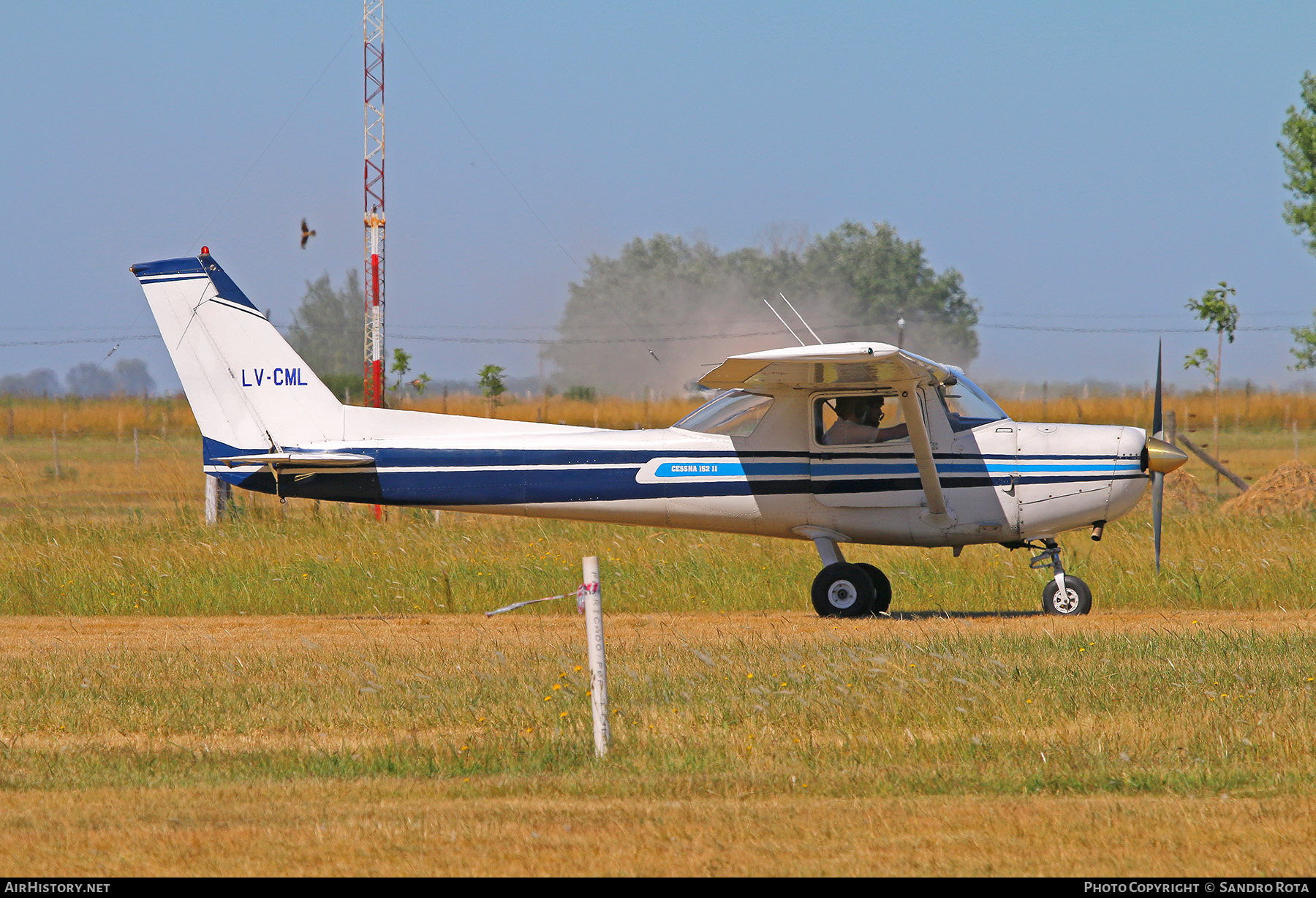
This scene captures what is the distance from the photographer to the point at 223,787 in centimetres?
552

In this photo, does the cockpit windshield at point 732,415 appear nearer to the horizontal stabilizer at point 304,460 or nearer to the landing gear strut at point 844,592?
the landing gear strut at point 844,592

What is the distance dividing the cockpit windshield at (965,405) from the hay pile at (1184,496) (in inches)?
358

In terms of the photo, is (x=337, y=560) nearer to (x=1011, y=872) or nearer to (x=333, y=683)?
(x=333, y=683)

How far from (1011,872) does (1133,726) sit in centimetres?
231

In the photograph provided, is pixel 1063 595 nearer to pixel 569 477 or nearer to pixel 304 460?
pixel 569 477

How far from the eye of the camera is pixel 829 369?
10820mm

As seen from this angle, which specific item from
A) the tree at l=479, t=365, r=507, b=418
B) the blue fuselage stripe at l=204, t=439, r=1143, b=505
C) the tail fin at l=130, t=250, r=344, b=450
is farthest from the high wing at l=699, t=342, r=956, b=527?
the tree at l=479, t=365, r=507, b=418

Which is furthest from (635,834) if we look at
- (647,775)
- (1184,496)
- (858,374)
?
(1184,496)

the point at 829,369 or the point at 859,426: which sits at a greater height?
the point at 829,369

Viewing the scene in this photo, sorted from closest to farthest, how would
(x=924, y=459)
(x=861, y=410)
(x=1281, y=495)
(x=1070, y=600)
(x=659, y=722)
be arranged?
(x=659, y=722) → (x=924, y=459) → (x=1070, y=600) → (x=861, y=410) → (x=1281, y=495)

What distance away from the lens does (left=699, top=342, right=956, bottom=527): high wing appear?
33.1 ft

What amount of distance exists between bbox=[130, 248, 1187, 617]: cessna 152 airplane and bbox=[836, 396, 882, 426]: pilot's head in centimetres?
1

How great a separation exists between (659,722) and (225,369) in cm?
699

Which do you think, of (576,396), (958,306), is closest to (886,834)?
(576,396)
